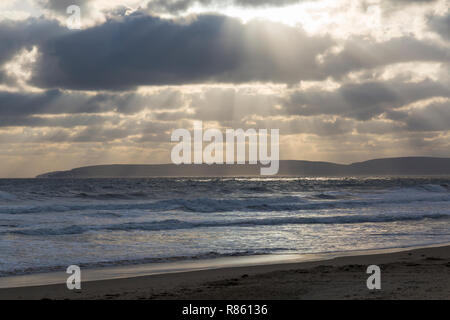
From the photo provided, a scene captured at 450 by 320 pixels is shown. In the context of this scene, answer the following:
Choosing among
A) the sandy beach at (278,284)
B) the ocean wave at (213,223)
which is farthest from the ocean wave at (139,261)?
the ocean wave at (213,223)

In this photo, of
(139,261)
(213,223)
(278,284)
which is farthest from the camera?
(213,223)

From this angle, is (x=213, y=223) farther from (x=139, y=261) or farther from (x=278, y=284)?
(x=278, y=284)

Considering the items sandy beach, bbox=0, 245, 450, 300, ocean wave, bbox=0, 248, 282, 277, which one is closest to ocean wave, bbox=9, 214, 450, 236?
ocean wave, bbox=0, 248, 282, 277

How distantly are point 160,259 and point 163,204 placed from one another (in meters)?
27.9

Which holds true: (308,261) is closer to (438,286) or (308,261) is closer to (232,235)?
(438,286)

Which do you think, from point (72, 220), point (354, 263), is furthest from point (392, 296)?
point (72, 220)

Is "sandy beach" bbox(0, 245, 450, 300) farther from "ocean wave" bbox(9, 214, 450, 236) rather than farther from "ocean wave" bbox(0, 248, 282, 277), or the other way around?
"ocean wave" bbox(9, 214, 450, 236)

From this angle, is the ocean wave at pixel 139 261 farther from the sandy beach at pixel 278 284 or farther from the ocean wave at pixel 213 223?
the ocean wave at pixel 213 223

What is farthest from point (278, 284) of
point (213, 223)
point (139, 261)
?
point (213, 223)

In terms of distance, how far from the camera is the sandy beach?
9.25m

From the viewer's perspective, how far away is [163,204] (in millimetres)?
42500

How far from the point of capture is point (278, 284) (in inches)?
410

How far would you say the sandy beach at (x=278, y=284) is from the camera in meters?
9.25
